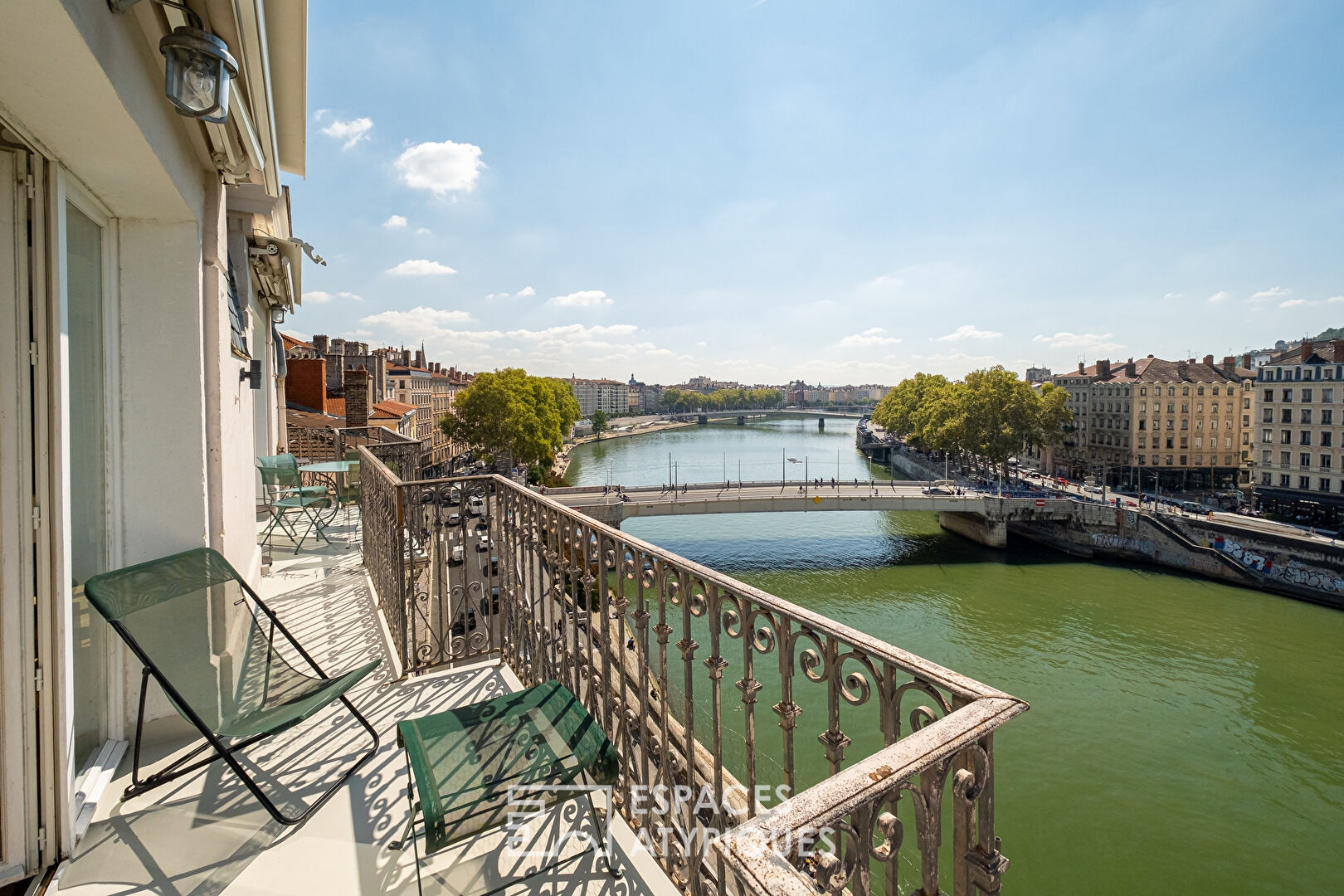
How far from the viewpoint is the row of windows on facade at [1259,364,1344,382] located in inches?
1267

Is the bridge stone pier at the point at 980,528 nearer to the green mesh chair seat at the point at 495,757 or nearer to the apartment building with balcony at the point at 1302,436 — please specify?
the apartment building with balcony at the point at 1302,436

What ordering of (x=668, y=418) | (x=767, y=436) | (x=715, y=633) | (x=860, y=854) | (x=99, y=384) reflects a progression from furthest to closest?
(x=668, y=418) → (x=767, y=436) → (x=99, y=384) → (x=715, y=633) → (x=860, y=854)

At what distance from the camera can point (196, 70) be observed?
203 cm

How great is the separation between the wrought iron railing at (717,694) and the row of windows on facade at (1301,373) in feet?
144

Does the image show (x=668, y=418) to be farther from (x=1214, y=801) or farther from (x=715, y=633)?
(x=715, y=633)

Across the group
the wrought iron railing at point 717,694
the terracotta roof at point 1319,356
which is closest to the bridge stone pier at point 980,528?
the terracotta roof at point 1319,356

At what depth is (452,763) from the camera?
212 cm

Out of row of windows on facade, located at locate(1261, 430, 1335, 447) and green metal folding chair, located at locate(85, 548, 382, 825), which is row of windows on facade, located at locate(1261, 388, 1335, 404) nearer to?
row of windows on facade, located at locate(1261, 430, 1335, 447)

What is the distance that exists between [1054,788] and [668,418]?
122 m

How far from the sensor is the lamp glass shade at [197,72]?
1.97 m

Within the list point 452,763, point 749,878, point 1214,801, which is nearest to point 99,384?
point 452,763

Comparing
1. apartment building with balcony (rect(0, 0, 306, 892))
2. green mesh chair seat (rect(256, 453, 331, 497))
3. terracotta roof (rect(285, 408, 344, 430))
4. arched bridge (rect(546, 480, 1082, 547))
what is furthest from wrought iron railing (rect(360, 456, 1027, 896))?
arched bridge (rect(546, 480, 1082, 547))

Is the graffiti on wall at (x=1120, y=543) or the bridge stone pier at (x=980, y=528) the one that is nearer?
the graffiti on wall at (x=1120, y=543)

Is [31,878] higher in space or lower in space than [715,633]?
lower
